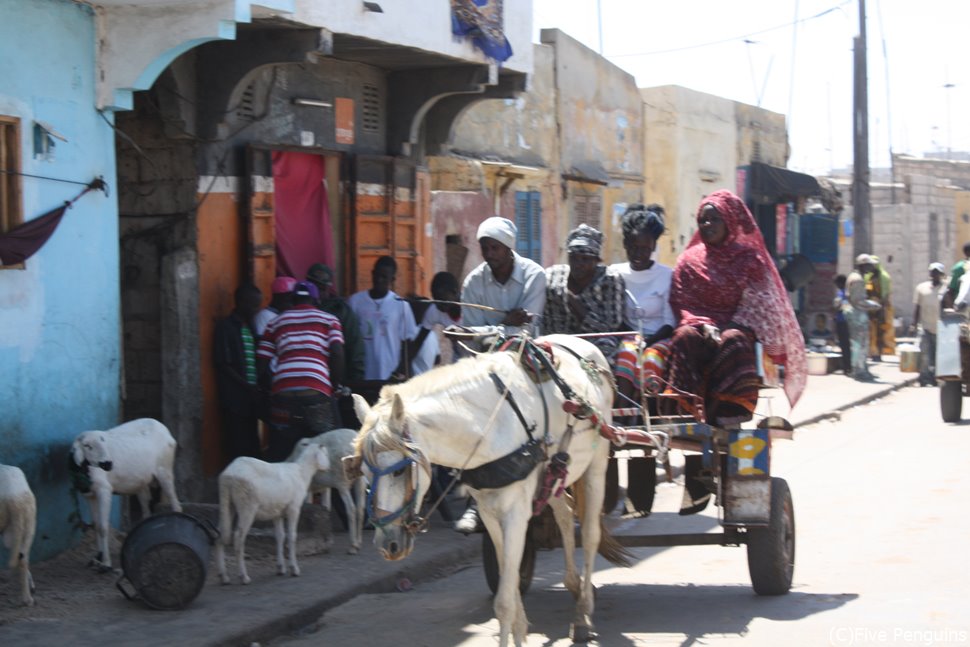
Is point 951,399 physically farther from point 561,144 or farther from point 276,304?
point 276,304

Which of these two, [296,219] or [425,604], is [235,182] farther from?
[425,604]

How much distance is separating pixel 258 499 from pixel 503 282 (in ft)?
6.46

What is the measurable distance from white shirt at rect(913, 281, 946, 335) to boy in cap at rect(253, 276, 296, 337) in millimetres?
12789

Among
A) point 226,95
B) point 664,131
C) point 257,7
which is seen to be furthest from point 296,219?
point 664,131

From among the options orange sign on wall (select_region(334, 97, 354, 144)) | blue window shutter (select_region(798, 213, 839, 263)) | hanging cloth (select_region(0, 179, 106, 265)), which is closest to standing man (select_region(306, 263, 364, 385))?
orange sign on wall (select_region(334, 97, 354, 144))

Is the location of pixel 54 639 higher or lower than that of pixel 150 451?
lower

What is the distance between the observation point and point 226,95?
31.0 ft

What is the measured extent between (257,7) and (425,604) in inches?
158

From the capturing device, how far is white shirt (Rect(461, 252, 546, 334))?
7.20 metres

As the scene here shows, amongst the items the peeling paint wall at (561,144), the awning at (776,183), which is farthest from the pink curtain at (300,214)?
the awning at (776,183)

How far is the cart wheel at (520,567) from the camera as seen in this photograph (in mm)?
6883

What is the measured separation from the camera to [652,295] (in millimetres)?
7516

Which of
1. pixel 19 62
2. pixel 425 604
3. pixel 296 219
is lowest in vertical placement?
pixel 425 604

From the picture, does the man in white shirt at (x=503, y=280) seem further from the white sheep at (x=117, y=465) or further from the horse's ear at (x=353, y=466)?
the white sheep at (x=117, y=465)
